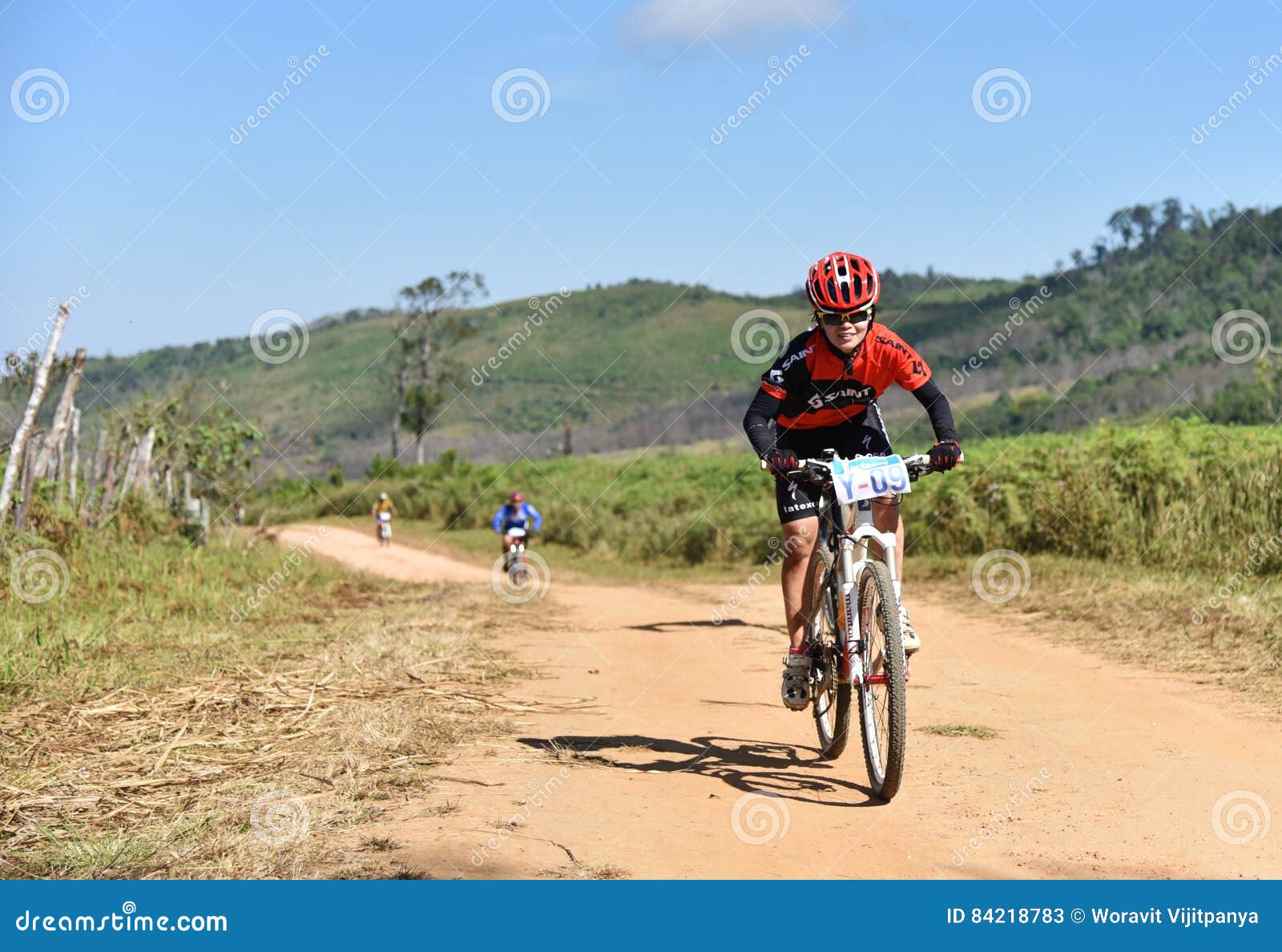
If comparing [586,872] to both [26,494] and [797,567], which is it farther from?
[26,494]

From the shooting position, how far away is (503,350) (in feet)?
65.9

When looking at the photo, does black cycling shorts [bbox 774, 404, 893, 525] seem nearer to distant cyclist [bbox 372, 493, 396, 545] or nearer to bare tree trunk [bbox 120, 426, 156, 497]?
bare tree trunk [bbox 120, 426, 156, 497]

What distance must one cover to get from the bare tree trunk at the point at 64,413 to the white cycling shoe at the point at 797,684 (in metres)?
8.02

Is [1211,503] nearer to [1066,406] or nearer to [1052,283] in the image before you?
[1066,406]

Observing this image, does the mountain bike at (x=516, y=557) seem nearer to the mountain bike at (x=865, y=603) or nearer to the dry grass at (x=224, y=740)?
the dry grass at (x=224, y=740)

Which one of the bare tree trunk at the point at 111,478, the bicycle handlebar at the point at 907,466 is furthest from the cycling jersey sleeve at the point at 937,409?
the bare tree trunk at the point at 111,478

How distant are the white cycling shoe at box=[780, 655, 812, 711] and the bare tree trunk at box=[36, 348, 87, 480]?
8.02 metres

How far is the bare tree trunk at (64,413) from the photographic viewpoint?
11105 mm

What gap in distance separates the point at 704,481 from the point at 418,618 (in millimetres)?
22033

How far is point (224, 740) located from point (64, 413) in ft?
20.8

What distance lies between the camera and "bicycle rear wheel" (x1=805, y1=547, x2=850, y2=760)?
5.69 m

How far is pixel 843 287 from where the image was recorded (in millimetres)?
5508

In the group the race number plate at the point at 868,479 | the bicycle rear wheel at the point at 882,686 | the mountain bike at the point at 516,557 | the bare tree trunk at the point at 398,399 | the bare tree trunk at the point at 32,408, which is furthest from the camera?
the bare tree trunk at the point at 398,399

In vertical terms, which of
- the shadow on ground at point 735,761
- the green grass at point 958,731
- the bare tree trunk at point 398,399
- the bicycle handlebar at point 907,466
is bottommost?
the shadow on ground at point 735,761
